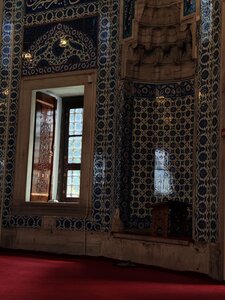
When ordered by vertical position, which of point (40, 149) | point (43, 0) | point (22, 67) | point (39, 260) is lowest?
point (39, 260)

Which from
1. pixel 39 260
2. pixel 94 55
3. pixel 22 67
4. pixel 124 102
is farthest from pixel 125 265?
pixel 22 67

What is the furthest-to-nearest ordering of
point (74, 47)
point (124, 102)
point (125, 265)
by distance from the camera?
point (74, 47) < point (124, 102) < point (125, 265)

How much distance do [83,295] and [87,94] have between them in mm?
4009

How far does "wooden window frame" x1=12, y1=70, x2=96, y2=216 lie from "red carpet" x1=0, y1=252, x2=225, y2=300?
115 cm

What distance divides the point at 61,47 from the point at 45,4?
0.88 metres

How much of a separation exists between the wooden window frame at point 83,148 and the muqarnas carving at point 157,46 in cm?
69

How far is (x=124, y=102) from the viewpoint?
24.4 feet

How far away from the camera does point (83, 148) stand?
7734 mm

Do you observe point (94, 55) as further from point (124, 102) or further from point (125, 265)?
point (125, 265)

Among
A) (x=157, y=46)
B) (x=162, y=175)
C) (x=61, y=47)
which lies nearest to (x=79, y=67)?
(x=61, y=47)

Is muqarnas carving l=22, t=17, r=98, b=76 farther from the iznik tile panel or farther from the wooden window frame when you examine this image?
the iznik tile panel

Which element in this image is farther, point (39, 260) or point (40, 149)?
point (40, 149)

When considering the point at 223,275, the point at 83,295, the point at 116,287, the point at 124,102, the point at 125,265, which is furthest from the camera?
the point at 124,102

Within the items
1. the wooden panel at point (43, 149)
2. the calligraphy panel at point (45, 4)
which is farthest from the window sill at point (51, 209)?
the calligraphy panel at point (45, 4)
